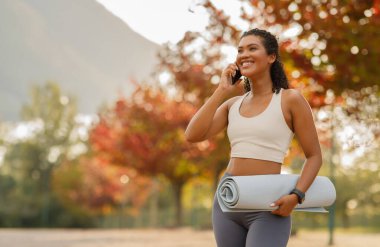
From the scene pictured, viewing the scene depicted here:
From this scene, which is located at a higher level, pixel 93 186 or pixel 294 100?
pixel 294 100

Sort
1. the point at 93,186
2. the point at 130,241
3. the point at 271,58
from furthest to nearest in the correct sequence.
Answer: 1. the point at 93,186
2. the point at 130,241
3. the point at 271,58

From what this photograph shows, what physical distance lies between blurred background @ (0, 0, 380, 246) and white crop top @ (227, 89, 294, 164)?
190cm

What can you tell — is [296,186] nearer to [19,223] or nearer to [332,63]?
[332,63]

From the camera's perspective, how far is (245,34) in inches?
135

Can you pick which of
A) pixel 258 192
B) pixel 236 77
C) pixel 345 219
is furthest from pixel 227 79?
pixel 345 219

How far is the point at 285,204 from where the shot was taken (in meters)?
3.17

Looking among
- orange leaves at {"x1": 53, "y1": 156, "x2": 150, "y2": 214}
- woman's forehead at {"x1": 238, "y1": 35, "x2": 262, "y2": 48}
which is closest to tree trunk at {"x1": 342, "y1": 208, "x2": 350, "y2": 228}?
orange leaves at {"x1": 53, "y1": 156, "x2": 150, "y2": 214}

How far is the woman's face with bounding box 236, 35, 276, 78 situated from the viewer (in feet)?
11.1

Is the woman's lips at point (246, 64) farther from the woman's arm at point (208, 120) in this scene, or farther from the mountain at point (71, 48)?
the mountain at point (71, 48)

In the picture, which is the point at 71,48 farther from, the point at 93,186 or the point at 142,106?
the point at 93,186

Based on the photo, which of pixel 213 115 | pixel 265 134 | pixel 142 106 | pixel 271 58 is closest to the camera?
pixel 265 134

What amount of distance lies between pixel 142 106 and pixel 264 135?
2551cm

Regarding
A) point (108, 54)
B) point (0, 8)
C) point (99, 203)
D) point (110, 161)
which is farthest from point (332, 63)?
point (99, 203)

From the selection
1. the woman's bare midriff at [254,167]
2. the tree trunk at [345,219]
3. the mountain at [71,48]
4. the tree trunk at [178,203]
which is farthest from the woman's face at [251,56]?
the tree trunk at [345,219]
